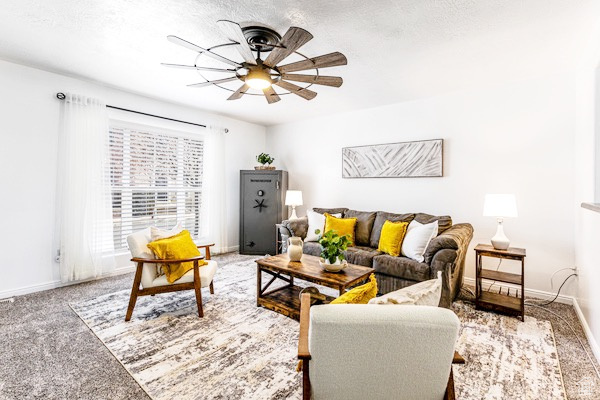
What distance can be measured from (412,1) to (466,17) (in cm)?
50

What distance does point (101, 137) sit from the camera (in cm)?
369

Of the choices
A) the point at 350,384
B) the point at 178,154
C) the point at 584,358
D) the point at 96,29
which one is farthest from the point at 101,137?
the point at 584,358

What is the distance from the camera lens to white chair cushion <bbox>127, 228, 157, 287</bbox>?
8.63 feet

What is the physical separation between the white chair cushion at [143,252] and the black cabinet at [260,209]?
2445 millimetres

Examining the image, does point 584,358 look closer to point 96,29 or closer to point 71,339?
point 71,339

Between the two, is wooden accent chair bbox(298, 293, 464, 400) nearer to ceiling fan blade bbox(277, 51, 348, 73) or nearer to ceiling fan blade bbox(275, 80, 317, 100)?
ceiling fan blade bbox(277, 51, 348, 73)

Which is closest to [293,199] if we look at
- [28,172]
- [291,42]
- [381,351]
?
[291,42]

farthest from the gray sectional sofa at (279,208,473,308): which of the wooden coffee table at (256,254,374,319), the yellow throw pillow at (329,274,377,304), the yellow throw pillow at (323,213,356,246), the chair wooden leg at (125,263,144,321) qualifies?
the chair wooden leg at (125,263,144,321)

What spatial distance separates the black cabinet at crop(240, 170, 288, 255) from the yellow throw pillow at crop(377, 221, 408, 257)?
86.9 inches

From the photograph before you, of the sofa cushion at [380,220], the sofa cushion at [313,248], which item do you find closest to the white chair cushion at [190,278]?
the sofa cushion at [313,248]

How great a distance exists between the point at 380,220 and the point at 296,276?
6.05 ft

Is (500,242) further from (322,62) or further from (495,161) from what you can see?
(322,62)

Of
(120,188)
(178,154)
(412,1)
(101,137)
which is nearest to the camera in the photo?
(412,1)

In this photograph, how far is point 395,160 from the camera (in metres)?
4.30
